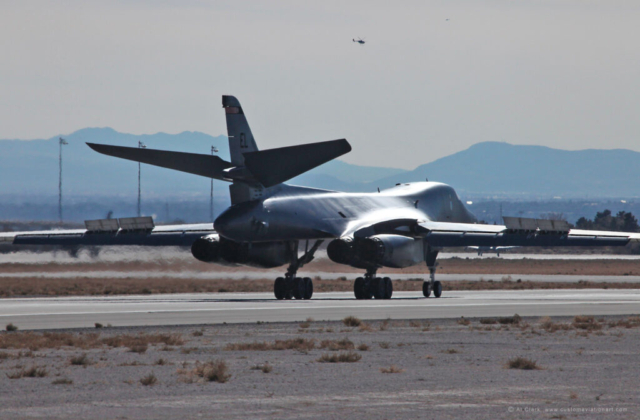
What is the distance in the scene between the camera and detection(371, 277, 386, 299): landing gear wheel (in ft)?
140

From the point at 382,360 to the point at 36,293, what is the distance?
1323 inches

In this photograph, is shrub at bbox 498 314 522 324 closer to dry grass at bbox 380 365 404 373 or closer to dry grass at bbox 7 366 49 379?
dry grass at bbox 380 365 404 373

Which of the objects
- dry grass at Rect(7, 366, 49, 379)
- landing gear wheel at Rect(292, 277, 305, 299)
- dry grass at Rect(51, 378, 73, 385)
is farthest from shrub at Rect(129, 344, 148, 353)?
landing gear wheel at Rect(292, 277, 305, 299)

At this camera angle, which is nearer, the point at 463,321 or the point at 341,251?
the point at 463,321

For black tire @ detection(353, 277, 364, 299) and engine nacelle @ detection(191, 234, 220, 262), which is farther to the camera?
black tire @ detection(353, 277, 364, 299)

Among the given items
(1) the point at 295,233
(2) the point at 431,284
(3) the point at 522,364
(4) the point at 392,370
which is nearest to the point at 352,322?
(3) the point at 522,364

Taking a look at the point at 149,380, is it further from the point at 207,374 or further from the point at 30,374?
the point at 30,374

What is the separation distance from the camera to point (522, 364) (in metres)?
17.4

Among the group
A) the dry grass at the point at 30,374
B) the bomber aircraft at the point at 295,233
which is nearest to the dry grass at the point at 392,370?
the dry grass at the point at 30,374

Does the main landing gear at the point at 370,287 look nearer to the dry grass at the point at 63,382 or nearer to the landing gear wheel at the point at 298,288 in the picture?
the landing gear wheel at the point at 298,288

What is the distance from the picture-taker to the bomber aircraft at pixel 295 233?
36.8 m

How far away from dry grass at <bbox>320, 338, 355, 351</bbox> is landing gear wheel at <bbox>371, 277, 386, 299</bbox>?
2105cm

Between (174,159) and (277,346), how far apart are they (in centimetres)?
1467

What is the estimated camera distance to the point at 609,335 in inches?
935
